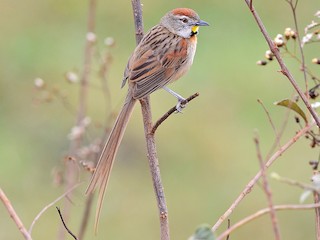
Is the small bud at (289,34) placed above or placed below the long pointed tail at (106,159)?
above

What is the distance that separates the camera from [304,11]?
11.5m

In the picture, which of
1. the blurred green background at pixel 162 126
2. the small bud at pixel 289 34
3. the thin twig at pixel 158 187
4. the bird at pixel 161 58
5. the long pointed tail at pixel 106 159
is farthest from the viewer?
the blurred green background at pixel 162 126

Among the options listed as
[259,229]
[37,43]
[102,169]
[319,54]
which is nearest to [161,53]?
[102,169]

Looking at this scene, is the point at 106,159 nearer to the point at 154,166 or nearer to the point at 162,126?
the point at 154,166

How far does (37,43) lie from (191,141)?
9.81 ft

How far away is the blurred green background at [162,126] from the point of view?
8.29 metres

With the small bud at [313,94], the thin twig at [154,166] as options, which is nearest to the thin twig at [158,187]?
the thin twig at [154,166]

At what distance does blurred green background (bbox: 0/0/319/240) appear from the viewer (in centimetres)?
829

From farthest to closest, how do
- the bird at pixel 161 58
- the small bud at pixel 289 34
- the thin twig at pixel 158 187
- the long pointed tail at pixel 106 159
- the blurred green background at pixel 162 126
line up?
1. the blurred green background at pixel 162 126
2. the bird at pixel 161 58
3. the small bud at pixel 289 34
4. the long pointed tail at pixel 106 159
5. the thin twig at pixel 158 187

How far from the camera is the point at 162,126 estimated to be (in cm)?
949

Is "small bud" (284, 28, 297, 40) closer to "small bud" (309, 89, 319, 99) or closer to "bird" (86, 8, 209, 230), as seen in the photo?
→ "small bud" (309, 89, 319, 99)

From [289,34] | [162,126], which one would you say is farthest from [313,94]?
[162,126]

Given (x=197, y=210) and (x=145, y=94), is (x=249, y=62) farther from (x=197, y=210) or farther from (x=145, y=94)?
(x=145, y=94)

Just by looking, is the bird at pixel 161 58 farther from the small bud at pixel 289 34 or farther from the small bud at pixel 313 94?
the small bud at pixel 313 94
